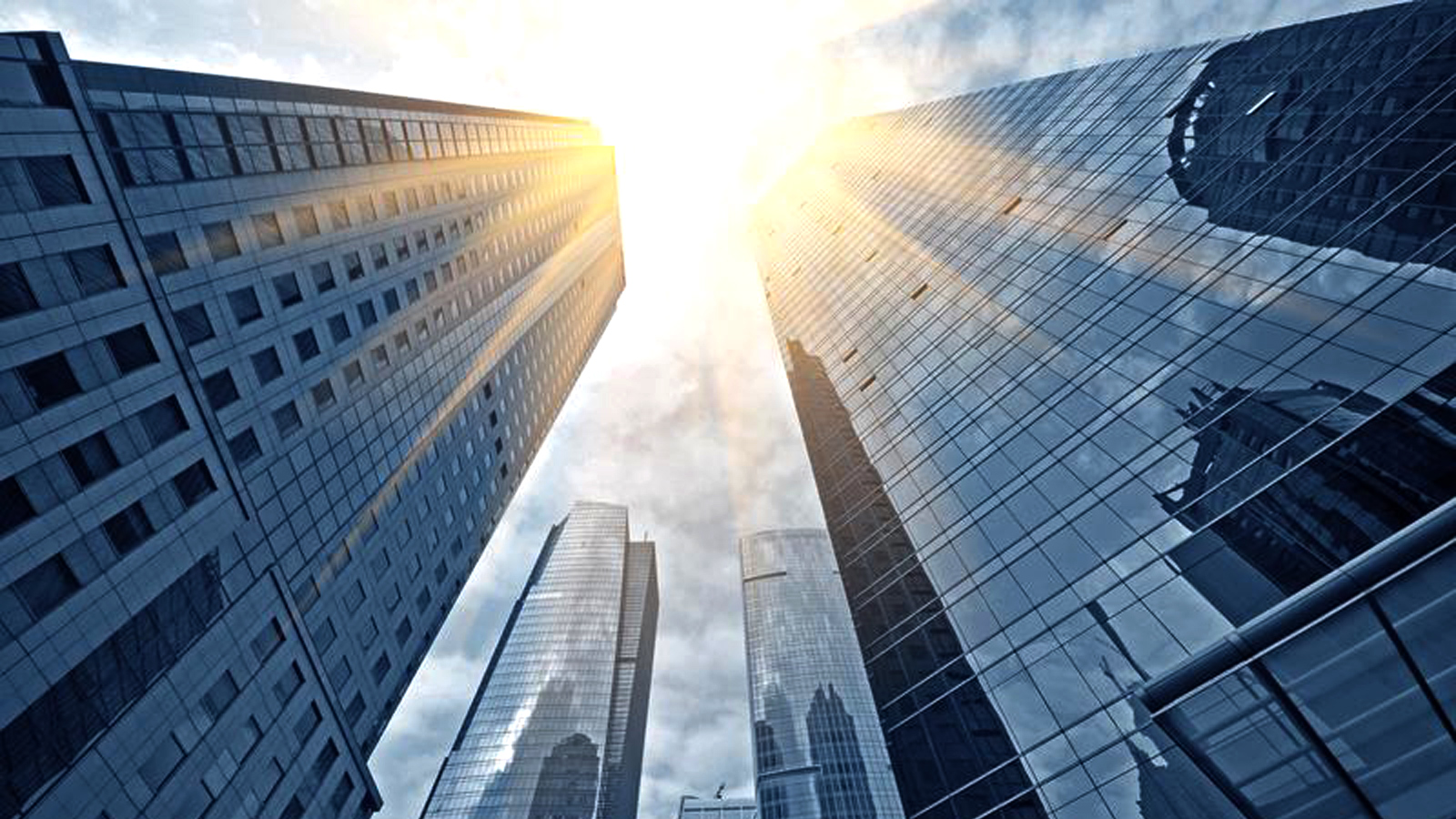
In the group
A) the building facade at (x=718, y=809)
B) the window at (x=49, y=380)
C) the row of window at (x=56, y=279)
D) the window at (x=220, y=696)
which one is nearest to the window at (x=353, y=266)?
the row of window at (x=56, y=279)

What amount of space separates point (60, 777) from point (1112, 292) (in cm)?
4539

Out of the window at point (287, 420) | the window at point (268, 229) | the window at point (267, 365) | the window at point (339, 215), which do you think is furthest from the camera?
the window at point (339, 215)

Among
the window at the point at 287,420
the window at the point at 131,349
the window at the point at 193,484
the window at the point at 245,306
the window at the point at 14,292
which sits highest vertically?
the window at the point at 245,306

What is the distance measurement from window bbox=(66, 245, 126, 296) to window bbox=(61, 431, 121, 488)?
5419 millimetres

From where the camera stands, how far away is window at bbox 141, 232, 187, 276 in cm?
2628

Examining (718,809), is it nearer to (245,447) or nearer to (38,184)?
(245,447)

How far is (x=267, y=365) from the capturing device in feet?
111

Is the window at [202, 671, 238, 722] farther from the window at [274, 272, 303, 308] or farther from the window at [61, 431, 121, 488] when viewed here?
the window at [274, 272, 303, 308]

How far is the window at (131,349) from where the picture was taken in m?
24.2

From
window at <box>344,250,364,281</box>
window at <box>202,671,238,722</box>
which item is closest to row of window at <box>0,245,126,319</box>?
window at <box>344,250,364,281</box>

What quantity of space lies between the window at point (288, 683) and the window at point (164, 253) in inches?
801

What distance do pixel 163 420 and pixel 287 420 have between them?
29.1ft

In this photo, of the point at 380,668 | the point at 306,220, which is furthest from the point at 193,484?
the point at 380,668

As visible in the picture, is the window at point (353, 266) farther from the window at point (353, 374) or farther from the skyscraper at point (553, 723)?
the skyscraper at point (553, 723)
